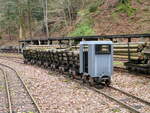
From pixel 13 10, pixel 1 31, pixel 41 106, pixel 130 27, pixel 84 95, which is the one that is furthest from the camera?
pixel 1 31

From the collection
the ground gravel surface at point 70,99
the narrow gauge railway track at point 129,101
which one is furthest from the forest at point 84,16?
the narrow gauge railway track at point 129,101

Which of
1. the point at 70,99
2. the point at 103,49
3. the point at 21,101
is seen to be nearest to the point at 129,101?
the point at 70,99

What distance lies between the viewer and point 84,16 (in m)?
41.7

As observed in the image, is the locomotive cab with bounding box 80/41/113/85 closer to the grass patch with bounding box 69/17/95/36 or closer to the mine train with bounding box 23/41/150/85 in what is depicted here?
the mine train with bounding box 23/41/150/85

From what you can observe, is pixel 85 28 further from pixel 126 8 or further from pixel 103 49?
pixel 103 49

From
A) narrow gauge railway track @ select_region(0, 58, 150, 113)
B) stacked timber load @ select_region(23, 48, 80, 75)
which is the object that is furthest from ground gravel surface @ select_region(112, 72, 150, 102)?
stacked timber load @ select_region(23, 48, 80, 75)

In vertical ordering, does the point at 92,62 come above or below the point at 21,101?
above

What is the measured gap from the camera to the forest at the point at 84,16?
3327 centimetres

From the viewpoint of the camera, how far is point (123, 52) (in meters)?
20.2

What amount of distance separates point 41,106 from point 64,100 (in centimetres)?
120

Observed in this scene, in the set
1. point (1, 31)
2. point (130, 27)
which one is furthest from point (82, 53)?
point (1, 31)

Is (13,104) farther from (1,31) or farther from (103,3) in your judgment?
(1,31)

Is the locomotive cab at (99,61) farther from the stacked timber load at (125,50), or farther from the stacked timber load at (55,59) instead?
the stacked timber load at (125,50)

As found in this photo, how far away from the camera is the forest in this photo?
33266 mm
